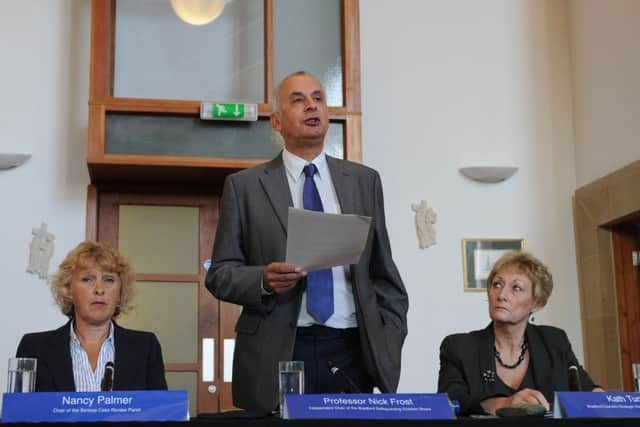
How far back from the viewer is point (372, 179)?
3.14 meters

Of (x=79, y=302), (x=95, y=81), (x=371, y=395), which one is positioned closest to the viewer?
(x=371, y=395)

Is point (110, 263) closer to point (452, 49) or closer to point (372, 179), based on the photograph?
point (372, 179)

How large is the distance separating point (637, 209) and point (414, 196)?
1400 mm

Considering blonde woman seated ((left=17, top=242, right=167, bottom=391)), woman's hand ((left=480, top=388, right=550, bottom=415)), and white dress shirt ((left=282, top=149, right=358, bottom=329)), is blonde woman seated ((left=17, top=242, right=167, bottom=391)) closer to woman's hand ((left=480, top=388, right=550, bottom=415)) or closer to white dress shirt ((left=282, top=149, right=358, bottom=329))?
white dress shirt ((left=282, top=149, right=358, bottom=329))

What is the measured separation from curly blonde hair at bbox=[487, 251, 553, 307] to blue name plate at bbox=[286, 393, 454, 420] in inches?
56.6

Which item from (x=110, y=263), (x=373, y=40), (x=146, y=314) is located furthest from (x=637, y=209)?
(x=110, y=263)

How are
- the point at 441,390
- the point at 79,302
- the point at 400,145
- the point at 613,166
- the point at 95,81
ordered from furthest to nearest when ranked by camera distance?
the point at 400,145
the point at 613,166
the point at 95,81
the point at 79,302
the point at 441,390

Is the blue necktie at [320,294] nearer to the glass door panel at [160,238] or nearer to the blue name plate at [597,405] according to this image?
the blue name plate at [597,405]

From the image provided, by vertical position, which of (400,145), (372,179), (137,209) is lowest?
(372,179)

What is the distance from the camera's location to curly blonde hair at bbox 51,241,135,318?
3.33 metres

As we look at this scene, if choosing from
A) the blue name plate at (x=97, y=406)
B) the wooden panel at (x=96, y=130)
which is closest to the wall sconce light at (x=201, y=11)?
the wooden panel at (x=96, y=130)

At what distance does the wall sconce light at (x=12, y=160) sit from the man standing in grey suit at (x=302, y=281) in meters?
3.19

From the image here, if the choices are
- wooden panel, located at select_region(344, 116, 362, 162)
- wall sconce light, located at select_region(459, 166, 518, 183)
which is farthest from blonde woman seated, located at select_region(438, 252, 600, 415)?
wall sconce light, located at select_region(459, 166, 518, 183)

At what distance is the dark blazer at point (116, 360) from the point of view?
3.01 metres
